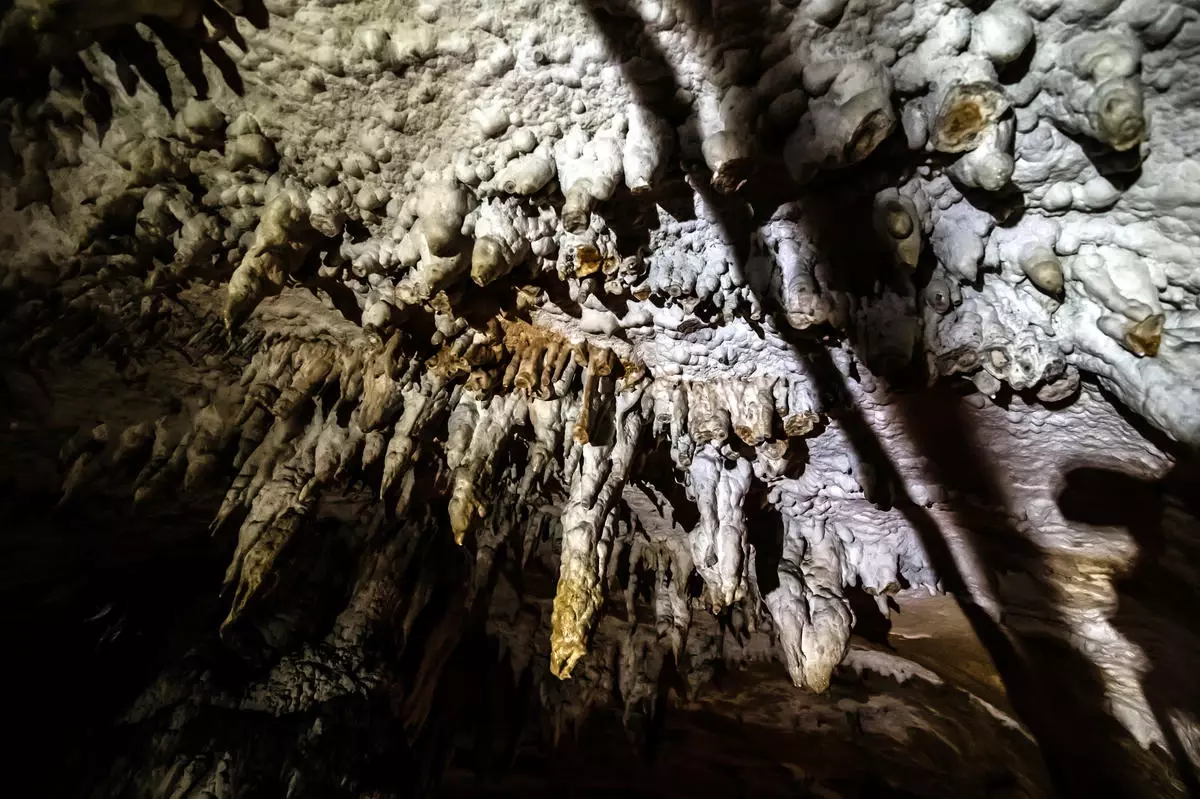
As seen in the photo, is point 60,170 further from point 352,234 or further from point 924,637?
point 924,637

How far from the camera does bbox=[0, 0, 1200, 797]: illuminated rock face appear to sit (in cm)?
139

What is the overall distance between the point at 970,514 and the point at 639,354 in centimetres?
150

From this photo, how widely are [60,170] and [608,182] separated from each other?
1894 millimetres

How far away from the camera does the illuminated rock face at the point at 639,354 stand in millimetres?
1389

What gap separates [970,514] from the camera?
8.10ft

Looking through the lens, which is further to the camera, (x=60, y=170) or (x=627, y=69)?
(x=60, y=170)

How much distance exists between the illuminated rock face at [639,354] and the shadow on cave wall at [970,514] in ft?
0.04

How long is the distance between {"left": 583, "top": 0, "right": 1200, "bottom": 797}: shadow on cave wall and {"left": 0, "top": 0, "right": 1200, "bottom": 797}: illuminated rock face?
0.04 ft

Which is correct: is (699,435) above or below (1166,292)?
above

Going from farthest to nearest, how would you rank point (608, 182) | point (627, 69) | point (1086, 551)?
point (1086, 551) < point (608, 182) < point (627, 69)

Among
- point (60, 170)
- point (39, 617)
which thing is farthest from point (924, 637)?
point (39, 617)

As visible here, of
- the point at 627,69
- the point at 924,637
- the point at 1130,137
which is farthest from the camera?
the point at 924,637

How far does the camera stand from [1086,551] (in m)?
2.28

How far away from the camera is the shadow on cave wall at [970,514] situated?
4.79ft
